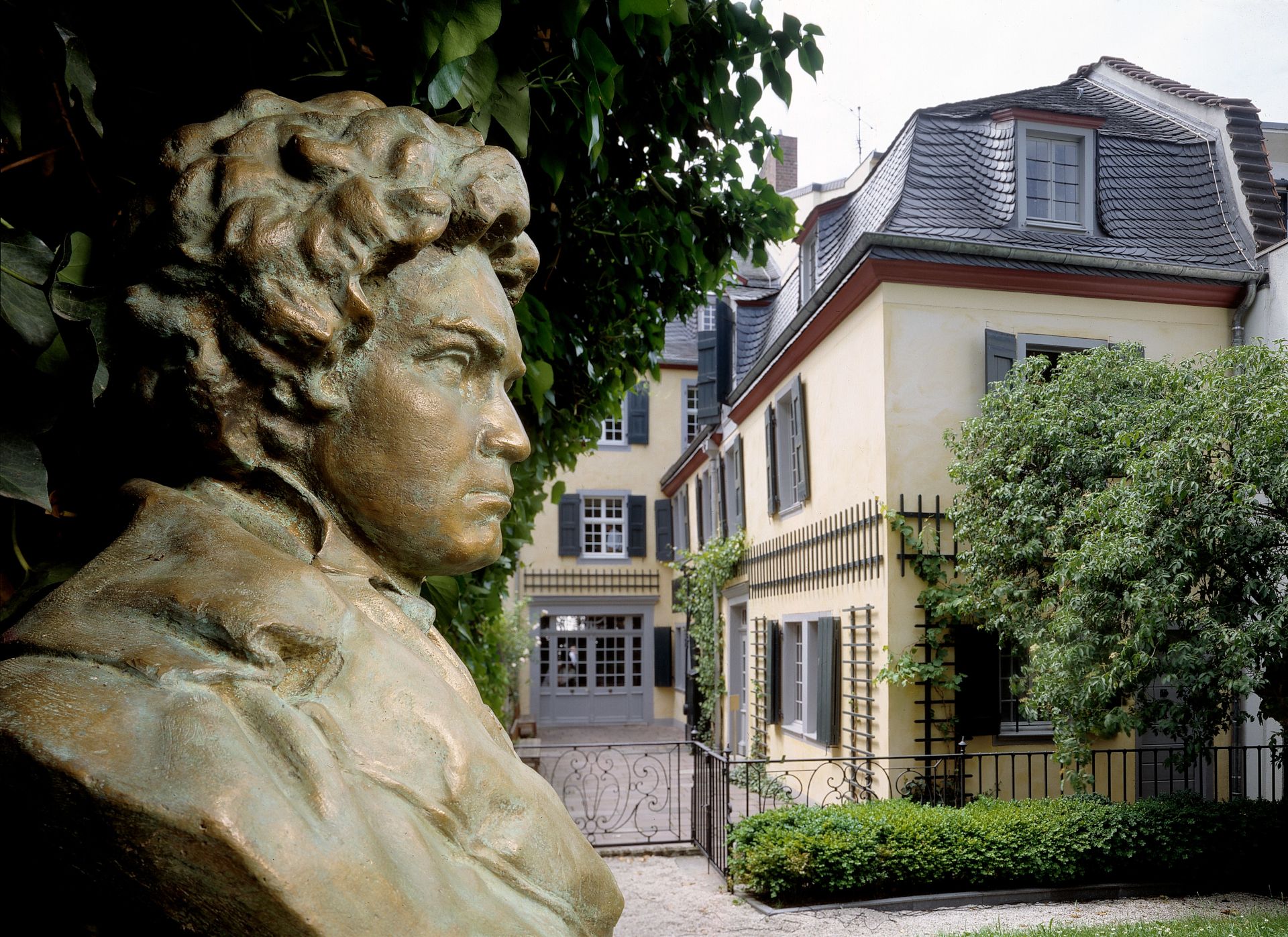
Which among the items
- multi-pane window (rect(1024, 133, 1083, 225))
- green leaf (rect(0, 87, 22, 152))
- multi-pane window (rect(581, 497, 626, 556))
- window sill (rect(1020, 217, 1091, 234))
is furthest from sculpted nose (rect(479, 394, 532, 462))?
multi-pane window (rect(581, 497, 626, 556))

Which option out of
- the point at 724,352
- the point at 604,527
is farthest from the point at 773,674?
the point at 604,527

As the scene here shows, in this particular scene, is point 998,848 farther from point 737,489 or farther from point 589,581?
point 589,581

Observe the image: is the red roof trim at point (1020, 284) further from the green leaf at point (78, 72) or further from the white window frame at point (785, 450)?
the green leaf at point (78, 72)

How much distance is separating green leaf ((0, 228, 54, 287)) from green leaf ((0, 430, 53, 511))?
20 cm

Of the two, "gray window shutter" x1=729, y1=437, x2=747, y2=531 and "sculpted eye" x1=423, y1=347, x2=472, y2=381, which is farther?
"gray window shutter" x1=729, y1=437, x2=747, y2=531

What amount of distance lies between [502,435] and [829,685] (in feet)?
35.5

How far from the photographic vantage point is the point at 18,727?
3.19ft

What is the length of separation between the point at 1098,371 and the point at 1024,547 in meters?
1.67

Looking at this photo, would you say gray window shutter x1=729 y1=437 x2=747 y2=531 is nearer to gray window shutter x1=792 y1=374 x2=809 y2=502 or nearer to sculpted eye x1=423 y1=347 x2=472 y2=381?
gray window shutter x1=792 y1=374 x2=809 y2=502

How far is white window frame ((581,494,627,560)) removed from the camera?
26297 millimetres

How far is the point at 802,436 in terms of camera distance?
1349 centimetres

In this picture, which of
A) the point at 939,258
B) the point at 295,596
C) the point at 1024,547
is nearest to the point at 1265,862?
the point at 1024,547

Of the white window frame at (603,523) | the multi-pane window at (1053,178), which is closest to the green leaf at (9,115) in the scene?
the multi-pane window at (1053,178)

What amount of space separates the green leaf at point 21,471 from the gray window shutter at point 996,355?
10407 millimetres
